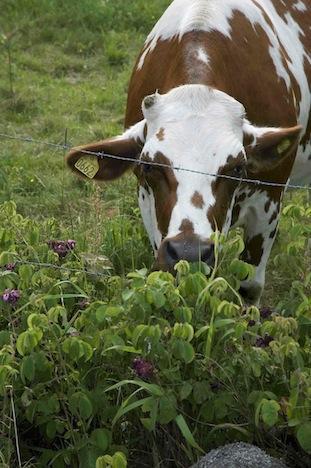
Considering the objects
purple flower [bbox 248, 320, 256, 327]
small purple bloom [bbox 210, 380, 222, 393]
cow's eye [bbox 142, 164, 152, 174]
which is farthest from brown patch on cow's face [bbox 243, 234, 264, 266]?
small purple bloom [bbox 210, 380, 222, 393]

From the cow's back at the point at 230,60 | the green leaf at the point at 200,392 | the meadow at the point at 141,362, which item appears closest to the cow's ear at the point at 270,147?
the cow's back at the point at 230,60

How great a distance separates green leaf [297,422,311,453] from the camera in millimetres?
2631

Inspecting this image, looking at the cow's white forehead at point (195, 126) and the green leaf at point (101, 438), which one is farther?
the cow's white forehead at point (195, 126)

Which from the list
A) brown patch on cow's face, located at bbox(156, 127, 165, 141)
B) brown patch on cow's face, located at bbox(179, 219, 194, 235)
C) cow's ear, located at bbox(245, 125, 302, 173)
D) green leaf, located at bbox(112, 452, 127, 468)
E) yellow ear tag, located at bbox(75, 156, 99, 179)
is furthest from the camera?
yellow ear tag, located at bbox(75, 156, 99, 179)

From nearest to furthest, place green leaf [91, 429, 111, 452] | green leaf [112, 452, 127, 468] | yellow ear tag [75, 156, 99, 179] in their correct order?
green leaf [112, 452, 127, 468] → green leaf [91, 429, 111, 452] → yellow ear tag [75, 156, 99, 179]

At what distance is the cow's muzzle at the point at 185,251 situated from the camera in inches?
129

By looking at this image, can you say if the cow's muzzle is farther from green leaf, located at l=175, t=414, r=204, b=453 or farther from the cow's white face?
green leaf, located at l=175, t=414, r=204, b=453

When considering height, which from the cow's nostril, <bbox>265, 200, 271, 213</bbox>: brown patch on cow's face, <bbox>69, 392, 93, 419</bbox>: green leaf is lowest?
<bbox>265, 200, 271, 213</bbox>: brown patch on cow's face

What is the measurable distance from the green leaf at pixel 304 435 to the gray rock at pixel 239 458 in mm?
117

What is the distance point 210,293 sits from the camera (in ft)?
9.53

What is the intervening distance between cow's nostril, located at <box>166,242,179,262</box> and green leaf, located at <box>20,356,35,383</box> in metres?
0.66

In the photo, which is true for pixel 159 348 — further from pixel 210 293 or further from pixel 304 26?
pixel 304 26

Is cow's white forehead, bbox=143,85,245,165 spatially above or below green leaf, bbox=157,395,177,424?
above

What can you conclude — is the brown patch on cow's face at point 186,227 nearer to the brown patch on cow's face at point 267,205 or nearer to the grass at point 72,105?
the grass at point 72,105
